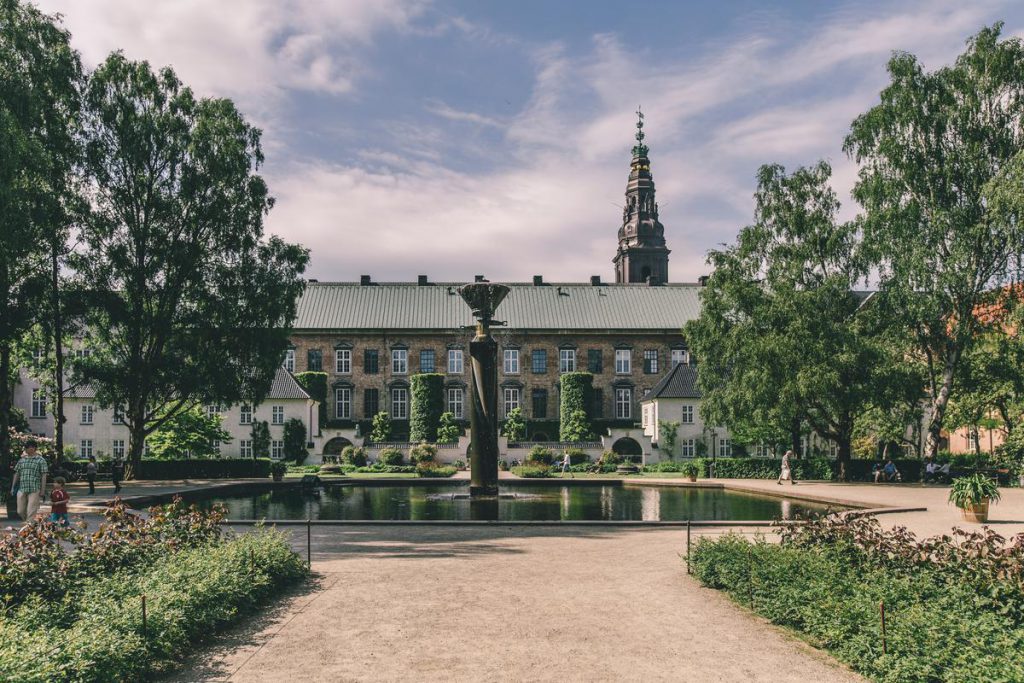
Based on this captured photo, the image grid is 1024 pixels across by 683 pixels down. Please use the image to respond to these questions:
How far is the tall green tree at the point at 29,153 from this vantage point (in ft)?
69.1

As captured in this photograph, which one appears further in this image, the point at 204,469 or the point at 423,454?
the point at 423,454

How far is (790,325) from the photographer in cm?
3541

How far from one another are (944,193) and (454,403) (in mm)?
38543

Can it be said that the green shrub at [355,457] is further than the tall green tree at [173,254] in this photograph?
Yes

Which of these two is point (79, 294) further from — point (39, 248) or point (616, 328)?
point (616, 328)

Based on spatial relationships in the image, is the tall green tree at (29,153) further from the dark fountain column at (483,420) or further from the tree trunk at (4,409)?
the dark fountain column at (483,420)

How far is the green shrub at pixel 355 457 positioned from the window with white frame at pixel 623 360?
23.4m

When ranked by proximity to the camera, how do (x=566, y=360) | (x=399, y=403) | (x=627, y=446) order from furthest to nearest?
(x=566, y=360) → (x=399, y=403) → (x=627, y=446)

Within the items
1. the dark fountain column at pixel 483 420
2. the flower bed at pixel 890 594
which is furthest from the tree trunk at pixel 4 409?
the flower bed at pixel 890 594

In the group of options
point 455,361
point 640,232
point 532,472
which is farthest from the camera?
point 640,232

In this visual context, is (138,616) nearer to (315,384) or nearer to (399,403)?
(315,384)

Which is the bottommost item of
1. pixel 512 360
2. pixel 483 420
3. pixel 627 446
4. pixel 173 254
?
pixel 627 446

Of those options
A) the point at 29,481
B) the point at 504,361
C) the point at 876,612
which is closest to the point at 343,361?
the point at 504,361

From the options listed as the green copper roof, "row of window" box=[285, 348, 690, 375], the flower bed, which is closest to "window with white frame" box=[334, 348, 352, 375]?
"row of window" box=[285, 348, 690, 375]
